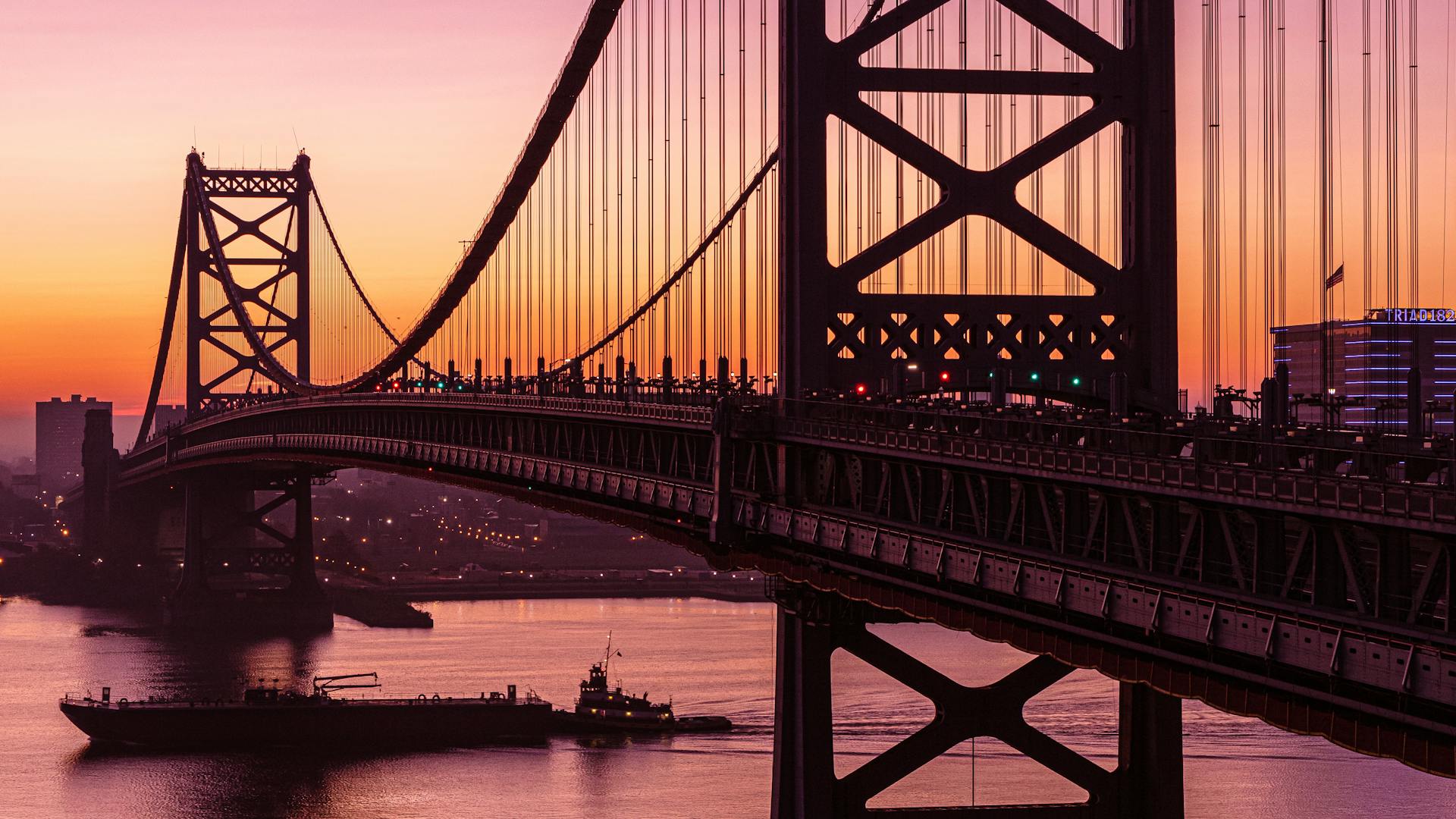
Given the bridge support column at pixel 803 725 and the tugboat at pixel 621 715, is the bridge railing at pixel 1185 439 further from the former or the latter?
the tugboat at pixel 621 715

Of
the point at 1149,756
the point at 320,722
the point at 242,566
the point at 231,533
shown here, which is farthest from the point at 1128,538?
the point at 231,533

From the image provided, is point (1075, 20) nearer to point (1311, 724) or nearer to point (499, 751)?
point (1311, 724)

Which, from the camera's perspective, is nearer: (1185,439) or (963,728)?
(1185,439)

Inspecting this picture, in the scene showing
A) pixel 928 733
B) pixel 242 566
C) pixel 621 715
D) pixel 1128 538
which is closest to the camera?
pixel 1128 538

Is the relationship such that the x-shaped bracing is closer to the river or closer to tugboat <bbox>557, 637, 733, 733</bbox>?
the river

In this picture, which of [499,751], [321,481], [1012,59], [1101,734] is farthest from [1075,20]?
[321,481]

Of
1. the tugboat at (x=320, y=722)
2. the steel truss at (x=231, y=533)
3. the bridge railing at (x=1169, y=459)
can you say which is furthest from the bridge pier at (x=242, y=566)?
the bridge railing at (x=1169, y=459)

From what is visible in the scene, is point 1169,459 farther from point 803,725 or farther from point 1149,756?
point 803,725
